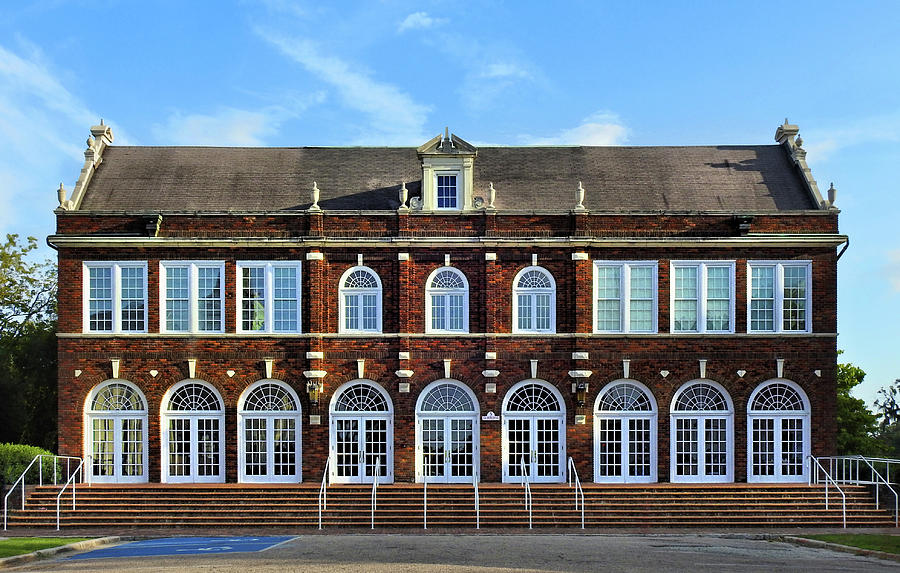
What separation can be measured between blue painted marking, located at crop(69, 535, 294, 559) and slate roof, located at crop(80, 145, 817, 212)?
10.2 m

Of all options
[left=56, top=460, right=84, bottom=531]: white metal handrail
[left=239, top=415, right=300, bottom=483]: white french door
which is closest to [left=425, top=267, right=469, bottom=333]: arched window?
[left=239, top=415, right=300, bottom=483]: white french door

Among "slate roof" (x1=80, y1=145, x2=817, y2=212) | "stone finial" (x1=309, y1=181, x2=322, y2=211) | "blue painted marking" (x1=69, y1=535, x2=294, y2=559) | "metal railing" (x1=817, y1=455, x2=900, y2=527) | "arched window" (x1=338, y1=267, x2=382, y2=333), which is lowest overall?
"blue painted marking" (x1=69, y1=535, x2=294, y2=559)

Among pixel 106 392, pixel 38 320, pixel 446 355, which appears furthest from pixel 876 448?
pixel 38 320

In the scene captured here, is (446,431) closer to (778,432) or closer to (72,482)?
(778,432)

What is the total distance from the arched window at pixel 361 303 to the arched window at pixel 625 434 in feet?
23.0

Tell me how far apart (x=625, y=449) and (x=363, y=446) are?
7613 mm

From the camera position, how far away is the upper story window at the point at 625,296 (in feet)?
101

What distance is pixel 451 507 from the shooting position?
A: 2834 cm

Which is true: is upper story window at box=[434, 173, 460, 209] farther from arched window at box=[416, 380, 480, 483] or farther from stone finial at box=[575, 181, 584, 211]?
arched window at box=[416, 380, 480, 483]

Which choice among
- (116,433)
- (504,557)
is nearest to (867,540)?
(504,557)

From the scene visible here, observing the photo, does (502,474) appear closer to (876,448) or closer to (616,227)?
(616,227)

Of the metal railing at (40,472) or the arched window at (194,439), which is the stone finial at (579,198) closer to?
the arched window at (194,439)

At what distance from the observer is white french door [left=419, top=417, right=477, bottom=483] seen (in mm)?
30547

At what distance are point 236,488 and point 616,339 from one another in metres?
11.6
